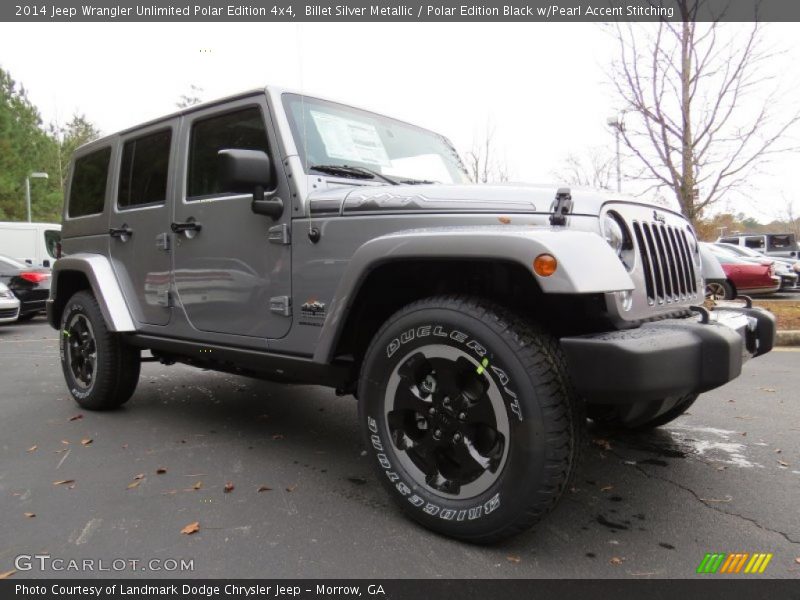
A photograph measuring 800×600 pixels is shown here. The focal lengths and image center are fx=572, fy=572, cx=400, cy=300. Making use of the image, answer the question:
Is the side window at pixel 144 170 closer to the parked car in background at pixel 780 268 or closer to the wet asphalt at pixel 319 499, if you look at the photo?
the wet asphalt at pixel 319 499

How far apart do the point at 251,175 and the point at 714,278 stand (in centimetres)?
271

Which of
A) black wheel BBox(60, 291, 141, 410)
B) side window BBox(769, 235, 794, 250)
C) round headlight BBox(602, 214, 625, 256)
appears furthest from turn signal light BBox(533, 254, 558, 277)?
side window BBox(769, 235, 794, 250)

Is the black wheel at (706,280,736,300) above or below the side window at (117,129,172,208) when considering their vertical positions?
below

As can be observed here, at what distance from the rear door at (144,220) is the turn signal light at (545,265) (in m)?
2.56

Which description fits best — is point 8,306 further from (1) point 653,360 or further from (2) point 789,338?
(2) point 789,338

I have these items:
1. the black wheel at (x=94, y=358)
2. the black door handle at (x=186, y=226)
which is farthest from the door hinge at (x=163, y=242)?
the black wheel at (x=94, y=358)

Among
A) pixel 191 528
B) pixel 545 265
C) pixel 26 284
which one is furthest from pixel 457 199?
pixel 26 284

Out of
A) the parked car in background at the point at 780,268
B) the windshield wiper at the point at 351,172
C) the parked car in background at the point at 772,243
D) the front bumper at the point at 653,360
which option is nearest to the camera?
the front bumper at the point at 653,360

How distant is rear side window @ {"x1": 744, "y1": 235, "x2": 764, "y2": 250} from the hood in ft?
87.5

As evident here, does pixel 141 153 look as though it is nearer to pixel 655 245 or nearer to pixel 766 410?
pixel 655 245

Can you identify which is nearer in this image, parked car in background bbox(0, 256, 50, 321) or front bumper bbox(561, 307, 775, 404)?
front bumper bbox(561, 307, 775, 404)

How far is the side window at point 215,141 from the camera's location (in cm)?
317

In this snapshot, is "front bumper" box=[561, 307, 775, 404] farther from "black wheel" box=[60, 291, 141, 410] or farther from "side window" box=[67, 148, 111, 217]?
"side window" box=[67, 148, 111, 217]

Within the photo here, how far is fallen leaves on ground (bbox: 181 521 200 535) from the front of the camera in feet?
7.87
